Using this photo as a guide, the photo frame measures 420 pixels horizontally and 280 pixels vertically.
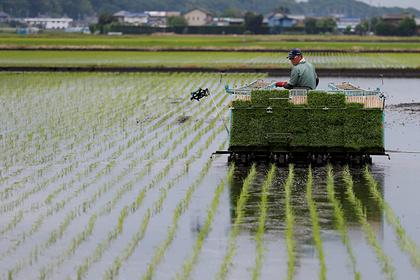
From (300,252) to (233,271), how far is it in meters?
1.01

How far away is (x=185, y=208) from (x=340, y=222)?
193 cm

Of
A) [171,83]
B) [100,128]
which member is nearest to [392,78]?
[171,83]

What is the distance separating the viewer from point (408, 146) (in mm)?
20734

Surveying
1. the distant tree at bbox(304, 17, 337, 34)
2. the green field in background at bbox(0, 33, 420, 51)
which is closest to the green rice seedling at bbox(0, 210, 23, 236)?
the green field in background at bbox(0, 33, 420, 51)

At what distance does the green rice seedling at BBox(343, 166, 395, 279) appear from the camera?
34.4ft

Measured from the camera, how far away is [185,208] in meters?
13.8

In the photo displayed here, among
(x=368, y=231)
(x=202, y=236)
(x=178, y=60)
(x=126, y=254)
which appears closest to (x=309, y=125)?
(x=368, y=231)

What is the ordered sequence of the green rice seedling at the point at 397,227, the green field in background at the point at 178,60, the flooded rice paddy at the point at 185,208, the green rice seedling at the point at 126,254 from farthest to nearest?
the green field in background at the point at 178,60 → the green rice seedling at the point at 397,227 → the flooded rice paddy at the point at 185,208 → the green rice seedling at the point at 126,254

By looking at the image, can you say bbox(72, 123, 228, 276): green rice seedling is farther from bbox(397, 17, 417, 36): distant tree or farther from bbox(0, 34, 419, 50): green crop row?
bbox(397, 17, 417, 36): distant tree

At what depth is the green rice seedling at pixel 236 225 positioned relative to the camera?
10.4m

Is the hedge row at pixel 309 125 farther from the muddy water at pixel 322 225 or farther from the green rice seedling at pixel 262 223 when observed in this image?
the green rice seedling at pixel 262 223

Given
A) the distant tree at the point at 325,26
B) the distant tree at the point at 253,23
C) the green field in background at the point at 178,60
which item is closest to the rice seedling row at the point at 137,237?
the green field in background at the point at 178,60

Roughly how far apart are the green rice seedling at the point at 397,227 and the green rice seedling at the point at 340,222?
0.49 m

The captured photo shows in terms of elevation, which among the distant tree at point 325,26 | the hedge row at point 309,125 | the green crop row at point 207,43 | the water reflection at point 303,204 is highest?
the hedge row at point 309,125
